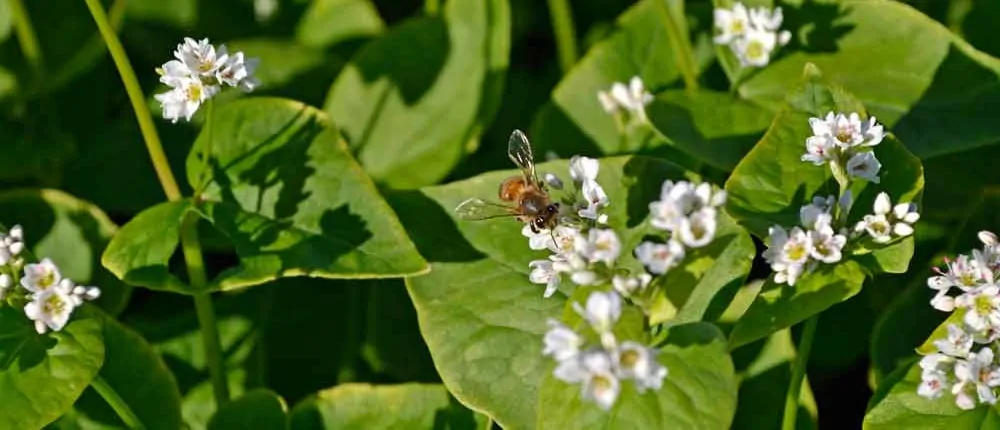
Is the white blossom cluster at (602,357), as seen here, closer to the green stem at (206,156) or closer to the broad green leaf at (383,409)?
the broad green leaf at (383,409)

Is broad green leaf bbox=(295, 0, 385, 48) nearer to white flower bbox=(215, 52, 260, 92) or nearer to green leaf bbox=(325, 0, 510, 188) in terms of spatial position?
green leaf bbox=(325, 0, 510, 188)

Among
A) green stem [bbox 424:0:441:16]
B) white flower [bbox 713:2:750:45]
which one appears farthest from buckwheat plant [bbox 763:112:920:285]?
green stem [bbox 424:0:441:16]

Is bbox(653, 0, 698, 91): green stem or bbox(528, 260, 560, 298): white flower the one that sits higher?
bbox(528, 260, 560, 298): white flower

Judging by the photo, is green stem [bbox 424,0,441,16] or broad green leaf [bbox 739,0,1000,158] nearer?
broad green leaf [bbox 739,0,1000,158]

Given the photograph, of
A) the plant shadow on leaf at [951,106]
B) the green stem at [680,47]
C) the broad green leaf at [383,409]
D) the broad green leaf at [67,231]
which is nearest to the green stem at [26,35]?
the broad green leaf at [67,231]

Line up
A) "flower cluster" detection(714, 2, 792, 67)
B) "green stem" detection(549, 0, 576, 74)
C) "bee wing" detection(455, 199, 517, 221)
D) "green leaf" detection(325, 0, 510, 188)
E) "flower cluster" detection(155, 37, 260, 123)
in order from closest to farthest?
"flower cluster" detection(155, 37, 260, 123) < "bee wing" detection(455, 199, 517, 221) < "flower cluster" detection(714, 2, 792, 67) < "green leaf" detection(325, 0, 510, 188) < "green stem" detection(549, 0, 576, 74)

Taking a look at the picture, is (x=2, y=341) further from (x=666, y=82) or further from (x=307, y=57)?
(x=666, y=82)
